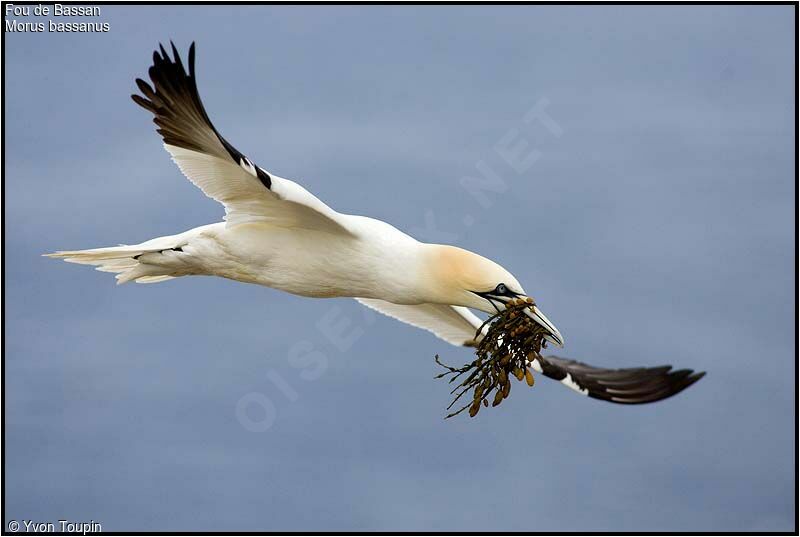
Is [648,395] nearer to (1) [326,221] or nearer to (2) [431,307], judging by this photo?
(2) [431,307]

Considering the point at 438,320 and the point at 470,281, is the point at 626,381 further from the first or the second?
the point at 470,281

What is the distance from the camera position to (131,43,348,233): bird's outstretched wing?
10414 mm

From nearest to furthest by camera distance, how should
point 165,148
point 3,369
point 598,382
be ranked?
1. point 165,148
2. point 598,382
3. point 3,369

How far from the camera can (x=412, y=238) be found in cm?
1112

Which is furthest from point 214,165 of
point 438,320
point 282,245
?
point 438,320

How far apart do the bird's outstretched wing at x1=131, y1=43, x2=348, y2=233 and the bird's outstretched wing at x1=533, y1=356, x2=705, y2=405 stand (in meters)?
3.85

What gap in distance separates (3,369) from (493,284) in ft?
27.9

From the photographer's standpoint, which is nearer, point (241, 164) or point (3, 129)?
point (241, 164)

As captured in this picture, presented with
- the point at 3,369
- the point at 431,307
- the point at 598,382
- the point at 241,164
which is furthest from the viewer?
the point at 3,369

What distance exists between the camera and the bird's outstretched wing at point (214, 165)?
1041 cm

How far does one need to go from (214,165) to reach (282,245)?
30.5 inches

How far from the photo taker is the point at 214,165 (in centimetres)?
1085

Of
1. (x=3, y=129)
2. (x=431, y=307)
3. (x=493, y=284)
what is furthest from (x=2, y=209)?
(x=493, y=284)

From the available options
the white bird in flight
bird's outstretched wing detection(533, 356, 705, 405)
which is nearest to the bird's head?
the white bird in flight
